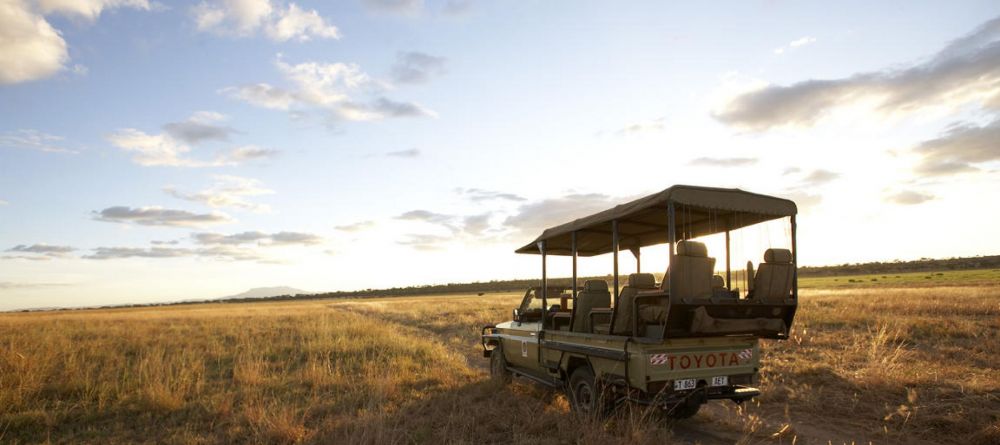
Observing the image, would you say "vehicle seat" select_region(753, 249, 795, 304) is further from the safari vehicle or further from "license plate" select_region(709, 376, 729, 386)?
"license plate" select_region(709, 376, 729, 386)

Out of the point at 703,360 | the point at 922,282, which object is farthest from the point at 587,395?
the point at 922,282

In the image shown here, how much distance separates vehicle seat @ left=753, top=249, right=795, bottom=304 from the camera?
7189 millimetres

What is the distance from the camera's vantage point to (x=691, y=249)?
662 centimetres

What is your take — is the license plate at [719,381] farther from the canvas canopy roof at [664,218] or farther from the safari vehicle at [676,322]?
the canvas canopy roof at [664,218]

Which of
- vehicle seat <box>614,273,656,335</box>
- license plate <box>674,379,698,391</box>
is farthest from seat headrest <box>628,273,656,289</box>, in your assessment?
license plate <box>674,379,698,391</box>

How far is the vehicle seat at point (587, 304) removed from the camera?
829cm

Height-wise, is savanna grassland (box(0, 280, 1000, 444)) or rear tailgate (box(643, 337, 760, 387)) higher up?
rear tailgate (box(643, 337, 760, 387))

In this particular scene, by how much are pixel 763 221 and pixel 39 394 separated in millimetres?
12012

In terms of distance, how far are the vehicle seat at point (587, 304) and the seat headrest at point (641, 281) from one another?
3.49 ft

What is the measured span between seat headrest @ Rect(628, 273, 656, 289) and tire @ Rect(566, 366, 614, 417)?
1.31m


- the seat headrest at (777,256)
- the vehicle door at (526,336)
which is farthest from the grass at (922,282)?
the vehicle door at (526,336)

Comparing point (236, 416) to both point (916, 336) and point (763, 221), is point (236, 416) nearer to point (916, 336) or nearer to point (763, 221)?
point (763, 221)

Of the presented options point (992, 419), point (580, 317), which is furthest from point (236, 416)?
point (992, 419)

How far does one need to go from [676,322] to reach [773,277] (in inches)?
67.3
